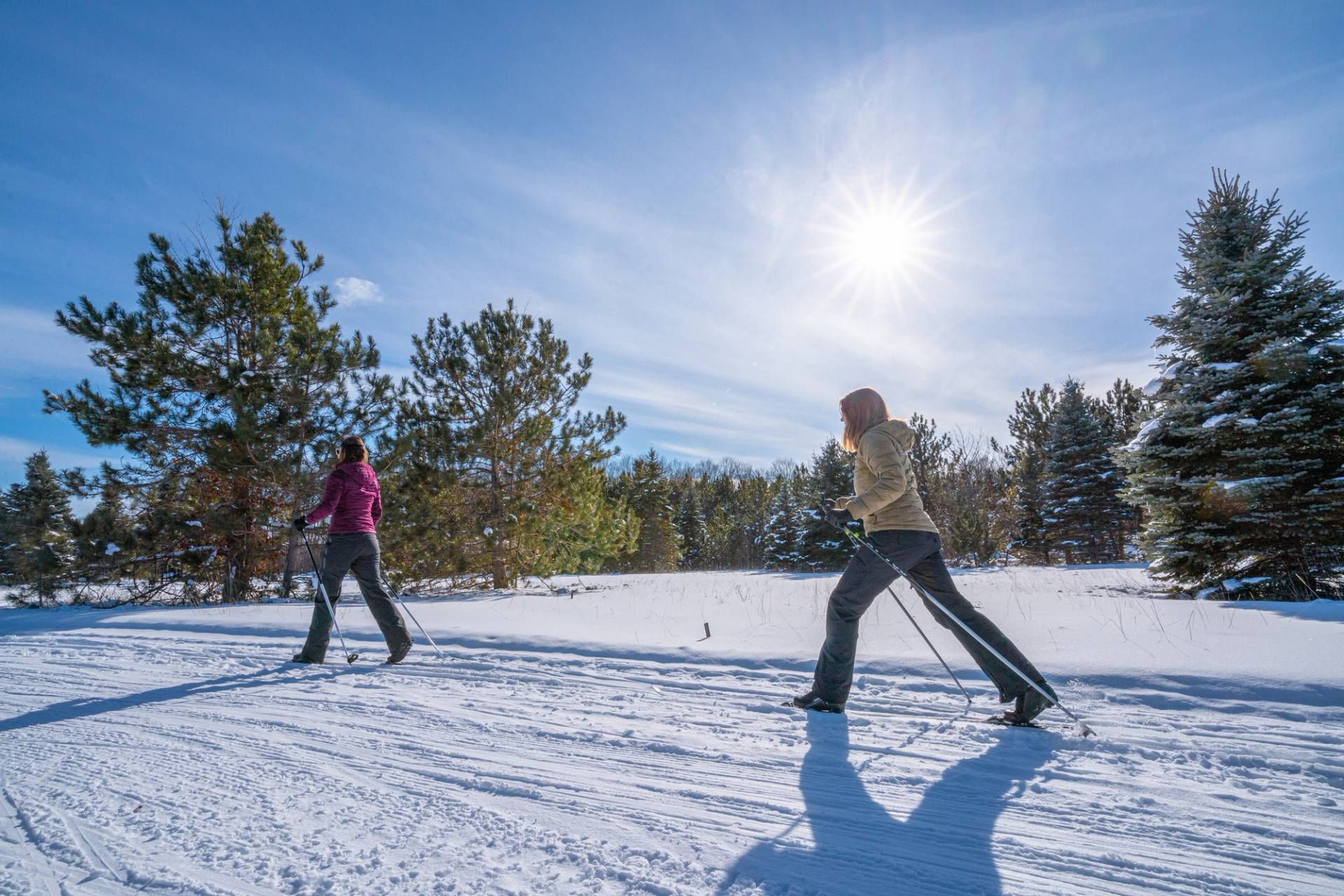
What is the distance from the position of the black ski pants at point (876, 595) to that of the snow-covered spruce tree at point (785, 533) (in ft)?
75.2

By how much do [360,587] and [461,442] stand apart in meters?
7.65

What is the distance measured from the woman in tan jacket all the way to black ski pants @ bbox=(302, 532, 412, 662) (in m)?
3.32

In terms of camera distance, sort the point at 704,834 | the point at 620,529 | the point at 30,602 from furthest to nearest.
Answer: the point at 620,529 → the point at 30,602 → the point at 704,834

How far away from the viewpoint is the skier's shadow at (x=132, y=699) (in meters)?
3.40

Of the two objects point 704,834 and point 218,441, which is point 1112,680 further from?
point 218,441

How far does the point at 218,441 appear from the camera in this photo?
9.56 m

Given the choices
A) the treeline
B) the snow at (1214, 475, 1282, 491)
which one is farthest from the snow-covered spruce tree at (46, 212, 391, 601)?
the snow at (1214, 475, 1282, 491)

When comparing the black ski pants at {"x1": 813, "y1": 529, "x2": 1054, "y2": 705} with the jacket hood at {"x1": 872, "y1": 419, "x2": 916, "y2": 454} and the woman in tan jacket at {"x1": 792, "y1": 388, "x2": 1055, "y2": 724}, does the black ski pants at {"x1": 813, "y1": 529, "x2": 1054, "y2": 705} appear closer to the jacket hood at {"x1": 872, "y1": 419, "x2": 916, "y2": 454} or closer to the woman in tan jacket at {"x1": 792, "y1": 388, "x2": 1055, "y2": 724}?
the woman in tan jacket at {"x1": 792, "y1": 388, "x2": 1055, "y2": 724}

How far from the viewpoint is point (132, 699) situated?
3.78m

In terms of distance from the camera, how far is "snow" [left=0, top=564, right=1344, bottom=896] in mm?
1774

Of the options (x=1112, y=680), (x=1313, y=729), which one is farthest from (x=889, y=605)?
(x=1313, y=729)

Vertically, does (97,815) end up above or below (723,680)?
below

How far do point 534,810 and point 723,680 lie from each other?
79.0 inches

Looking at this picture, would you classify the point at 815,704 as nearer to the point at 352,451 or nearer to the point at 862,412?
the point at 862,412
